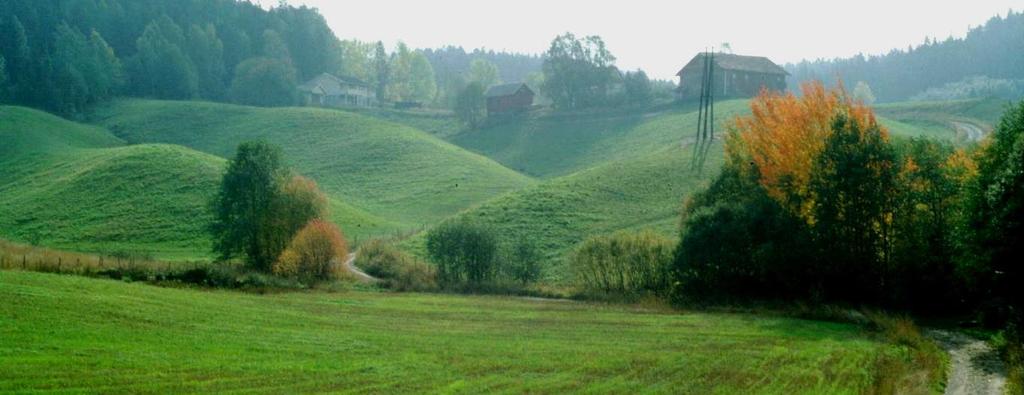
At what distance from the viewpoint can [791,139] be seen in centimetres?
4862

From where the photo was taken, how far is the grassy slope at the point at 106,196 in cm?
6919

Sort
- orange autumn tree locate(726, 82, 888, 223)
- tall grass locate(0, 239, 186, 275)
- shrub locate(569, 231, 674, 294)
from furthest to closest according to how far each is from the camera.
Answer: shrub locate(569, 231, 674, 294) < orange autumn tree locate(726, 82, 888, 223) < tall grass locate(0, 239, 186, 275)

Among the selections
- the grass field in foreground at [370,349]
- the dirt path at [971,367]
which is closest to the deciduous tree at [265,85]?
the grass field in foreground at [370,349]

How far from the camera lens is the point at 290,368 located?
75.6ft

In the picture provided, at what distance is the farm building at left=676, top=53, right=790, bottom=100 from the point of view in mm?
131000

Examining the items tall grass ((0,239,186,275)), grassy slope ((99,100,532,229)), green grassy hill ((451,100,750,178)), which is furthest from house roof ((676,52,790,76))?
tall grass ((0,239,186,275))

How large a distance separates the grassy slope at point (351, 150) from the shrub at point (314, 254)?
27.5 meters

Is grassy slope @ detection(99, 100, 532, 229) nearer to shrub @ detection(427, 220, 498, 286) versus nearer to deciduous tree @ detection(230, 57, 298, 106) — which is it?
deciduous tree @ detection(230, 57, 298, 106)

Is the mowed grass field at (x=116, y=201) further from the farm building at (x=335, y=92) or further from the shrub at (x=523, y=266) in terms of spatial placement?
the farm building at (x=335, y=92)

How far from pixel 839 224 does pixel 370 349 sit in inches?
1121

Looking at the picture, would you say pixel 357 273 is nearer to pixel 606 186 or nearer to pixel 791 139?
pixel 791 139

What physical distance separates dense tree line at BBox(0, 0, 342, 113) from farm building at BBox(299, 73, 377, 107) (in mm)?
4859

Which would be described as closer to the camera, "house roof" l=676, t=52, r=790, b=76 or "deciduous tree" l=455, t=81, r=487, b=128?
"house roof" l=676, t=52, r=790, b=76

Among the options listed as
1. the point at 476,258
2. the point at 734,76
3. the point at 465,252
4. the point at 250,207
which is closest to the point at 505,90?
the point at 734,76
